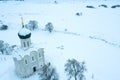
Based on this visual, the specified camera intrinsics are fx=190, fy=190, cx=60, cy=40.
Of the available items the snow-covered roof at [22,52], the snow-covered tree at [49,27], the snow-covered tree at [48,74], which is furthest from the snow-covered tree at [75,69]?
the snow-covered tree at [49,27]

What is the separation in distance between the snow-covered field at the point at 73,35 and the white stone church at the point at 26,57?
168 cm

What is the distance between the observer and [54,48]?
49.4 m

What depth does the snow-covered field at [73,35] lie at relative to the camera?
4156cm

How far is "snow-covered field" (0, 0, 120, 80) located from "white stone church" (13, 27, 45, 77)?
66.2 inches

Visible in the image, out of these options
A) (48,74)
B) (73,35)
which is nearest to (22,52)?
(48,74)

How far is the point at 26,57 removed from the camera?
36156 mm

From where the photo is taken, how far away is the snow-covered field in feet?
136

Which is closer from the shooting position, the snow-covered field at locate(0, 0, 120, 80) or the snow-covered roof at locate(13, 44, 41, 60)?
the snow-covered roof at locate(13, 44, 41, 60)

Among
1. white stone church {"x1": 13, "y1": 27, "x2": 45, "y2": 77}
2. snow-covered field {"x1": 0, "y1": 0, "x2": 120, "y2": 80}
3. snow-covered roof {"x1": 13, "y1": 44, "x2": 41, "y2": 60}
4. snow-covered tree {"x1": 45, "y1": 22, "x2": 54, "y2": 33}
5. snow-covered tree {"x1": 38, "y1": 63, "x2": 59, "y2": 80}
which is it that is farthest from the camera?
snow-covered tree {"x1": 45, "y1": 22, "x2": 54, "y2": 33}

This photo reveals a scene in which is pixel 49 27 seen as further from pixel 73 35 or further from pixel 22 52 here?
pixel 22 52

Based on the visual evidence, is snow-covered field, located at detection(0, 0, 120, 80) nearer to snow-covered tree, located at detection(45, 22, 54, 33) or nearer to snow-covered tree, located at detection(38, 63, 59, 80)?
snow-covered tree, located at detection(45, 22, 54, 33)

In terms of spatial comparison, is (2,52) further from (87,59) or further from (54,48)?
(87,59)

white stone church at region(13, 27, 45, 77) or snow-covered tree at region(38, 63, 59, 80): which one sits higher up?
white stone church at region(13, 27, 45, 77)

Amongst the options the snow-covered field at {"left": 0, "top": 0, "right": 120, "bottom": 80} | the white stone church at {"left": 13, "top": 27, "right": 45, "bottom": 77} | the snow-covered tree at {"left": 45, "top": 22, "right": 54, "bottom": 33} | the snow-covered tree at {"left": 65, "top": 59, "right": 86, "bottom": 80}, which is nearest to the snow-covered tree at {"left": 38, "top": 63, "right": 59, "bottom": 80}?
the snow-covered field at {"left": 0, "top": 0, "right": 120, "bottom": 80}
